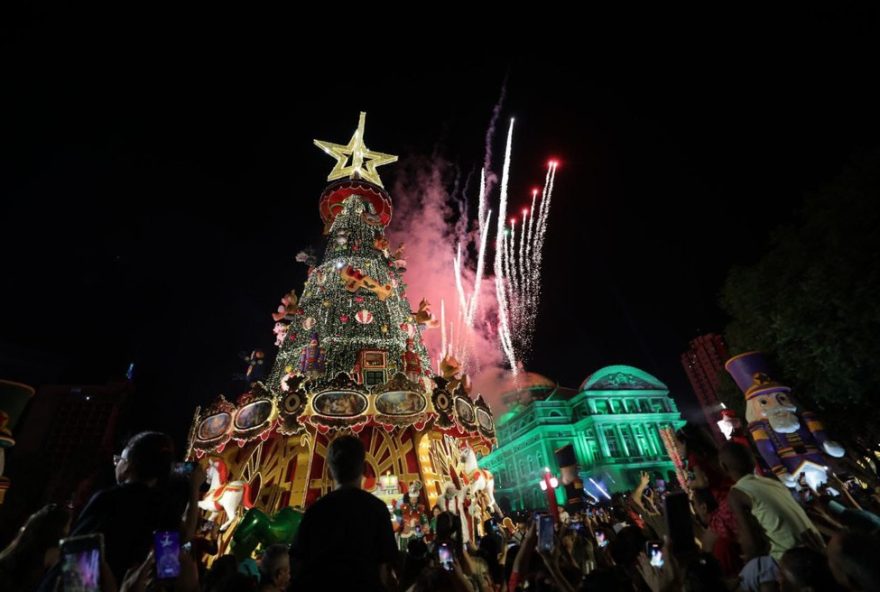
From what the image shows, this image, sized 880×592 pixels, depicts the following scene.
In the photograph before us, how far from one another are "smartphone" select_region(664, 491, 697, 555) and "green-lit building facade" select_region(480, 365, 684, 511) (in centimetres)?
4229

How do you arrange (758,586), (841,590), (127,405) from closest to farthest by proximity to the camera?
(841,590), (758,586), (127,405)

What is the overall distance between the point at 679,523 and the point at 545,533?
52.1 inches

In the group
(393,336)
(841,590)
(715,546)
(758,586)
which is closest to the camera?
(841,590)

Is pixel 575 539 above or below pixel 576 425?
below

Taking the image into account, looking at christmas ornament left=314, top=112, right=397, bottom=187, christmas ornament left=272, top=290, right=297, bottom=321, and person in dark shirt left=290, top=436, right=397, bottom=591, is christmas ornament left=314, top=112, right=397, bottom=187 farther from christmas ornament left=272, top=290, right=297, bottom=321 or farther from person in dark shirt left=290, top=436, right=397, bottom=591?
person in dark shirt left=290, top=436, right=397, bottom=591

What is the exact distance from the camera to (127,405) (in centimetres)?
3197

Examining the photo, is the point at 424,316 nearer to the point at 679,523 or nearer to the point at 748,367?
the point at 748,367

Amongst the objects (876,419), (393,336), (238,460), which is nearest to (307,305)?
(393,336)

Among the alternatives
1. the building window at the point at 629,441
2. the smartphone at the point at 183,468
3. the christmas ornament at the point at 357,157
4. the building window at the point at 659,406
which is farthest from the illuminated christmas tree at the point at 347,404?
the building window at the point at 659,406

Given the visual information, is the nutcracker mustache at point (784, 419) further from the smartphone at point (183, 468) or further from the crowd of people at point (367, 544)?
the smartphone at point (183, 468)

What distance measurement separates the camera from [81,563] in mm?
1751

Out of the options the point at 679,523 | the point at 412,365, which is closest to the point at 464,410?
the point at 412,365

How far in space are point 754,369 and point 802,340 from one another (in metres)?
1.72

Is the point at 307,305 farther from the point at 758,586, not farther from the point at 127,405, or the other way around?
the point at 127,405
